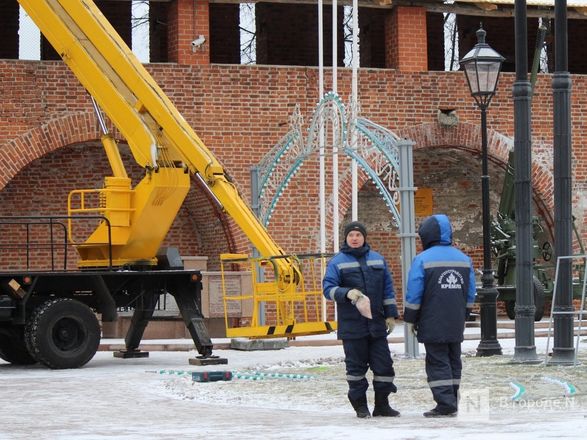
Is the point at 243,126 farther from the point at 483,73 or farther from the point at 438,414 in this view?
the point at 438,414

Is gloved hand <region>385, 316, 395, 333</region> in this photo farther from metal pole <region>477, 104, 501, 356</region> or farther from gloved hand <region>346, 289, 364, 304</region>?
metal pole <region>477, 104, 501, 356</region>

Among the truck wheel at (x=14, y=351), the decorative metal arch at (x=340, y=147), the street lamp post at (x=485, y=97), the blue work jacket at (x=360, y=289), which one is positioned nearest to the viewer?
the blue work jacket at (x=360, y=289)

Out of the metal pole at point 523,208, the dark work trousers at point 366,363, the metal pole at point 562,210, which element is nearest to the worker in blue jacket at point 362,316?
the dark work trousers at point 366,363

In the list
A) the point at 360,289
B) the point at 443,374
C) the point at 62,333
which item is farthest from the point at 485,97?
the point at 443,374

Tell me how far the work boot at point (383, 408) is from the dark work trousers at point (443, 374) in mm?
378

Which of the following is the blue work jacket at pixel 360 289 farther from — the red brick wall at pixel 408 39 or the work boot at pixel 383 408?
the red brick wall at pixel 408 39

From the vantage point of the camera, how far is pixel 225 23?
3181 centimetres

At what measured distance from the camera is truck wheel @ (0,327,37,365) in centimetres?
1906

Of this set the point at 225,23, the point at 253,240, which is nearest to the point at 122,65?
the point at 253,240

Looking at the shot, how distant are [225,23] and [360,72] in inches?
220

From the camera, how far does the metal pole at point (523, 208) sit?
16.3 meters

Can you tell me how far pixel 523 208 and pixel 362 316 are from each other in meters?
5.38

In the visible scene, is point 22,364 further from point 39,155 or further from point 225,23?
point 225,23

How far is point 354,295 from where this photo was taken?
36.8ft
